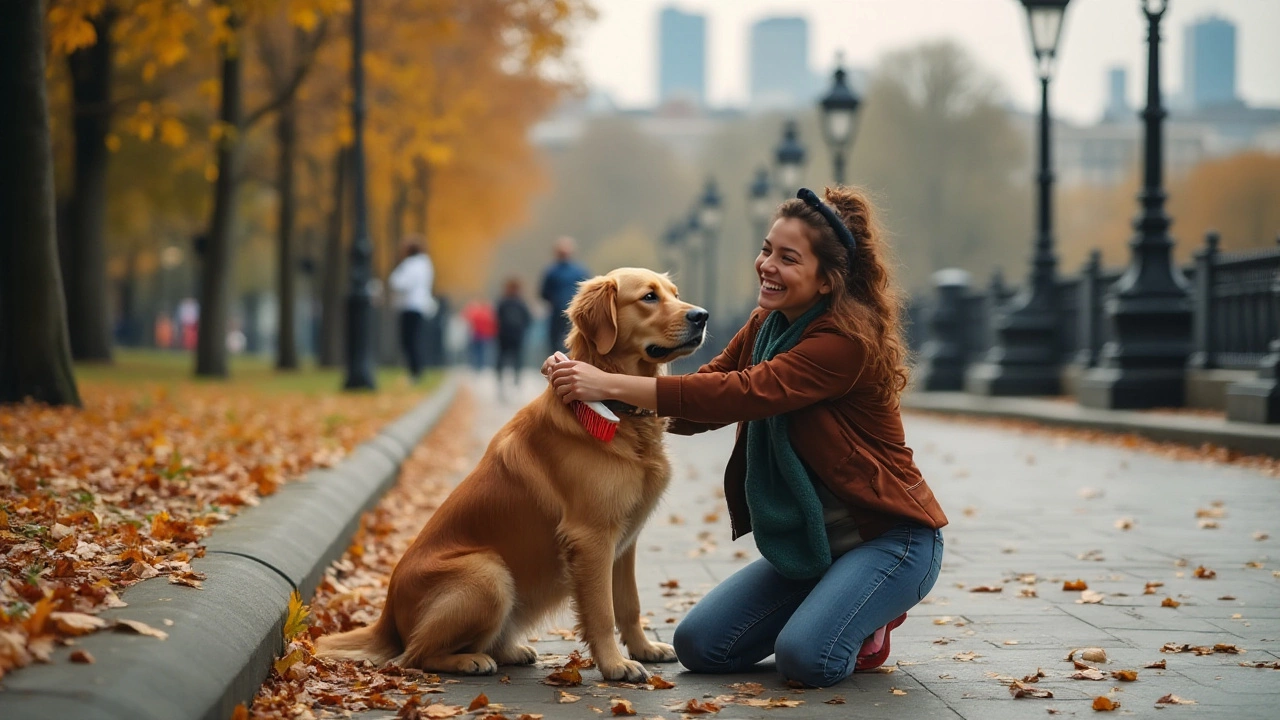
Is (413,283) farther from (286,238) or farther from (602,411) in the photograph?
(602,411)

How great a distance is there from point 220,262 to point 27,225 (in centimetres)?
1078

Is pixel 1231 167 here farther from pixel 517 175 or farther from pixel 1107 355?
pixel 1107 355

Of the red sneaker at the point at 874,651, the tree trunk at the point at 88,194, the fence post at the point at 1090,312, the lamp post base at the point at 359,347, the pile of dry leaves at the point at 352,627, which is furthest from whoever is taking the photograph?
the tree trunk at the point at 88,194

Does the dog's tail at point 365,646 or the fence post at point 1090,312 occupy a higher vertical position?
the fence post at point 1090,312

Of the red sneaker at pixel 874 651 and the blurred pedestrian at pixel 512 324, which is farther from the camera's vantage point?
the blurred pedestrian at pixel 512 324

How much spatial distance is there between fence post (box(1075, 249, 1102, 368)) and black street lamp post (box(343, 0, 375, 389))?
1004 centimetres

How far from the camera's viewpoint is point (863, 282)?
4.96 meters

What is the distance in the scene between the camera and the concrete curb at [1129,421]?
11.6m

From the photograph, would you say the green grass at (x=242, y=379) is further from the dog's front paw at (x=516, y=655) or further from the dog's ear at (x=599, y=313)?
the dog's ear at (x=599, y=313)

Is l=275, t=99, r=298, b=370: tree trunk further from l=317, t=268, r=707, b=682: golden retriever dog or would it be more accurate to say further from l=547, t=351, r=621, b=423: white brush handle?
l=547, t=351, r=621, b=423: white brush handle

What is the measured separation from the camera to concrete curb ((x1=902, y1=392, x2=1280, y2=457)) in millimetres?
11562

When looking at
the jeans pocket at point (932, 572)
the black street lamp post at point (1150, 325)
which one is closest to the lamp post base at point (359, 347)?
the black street lamp post at point (1150, 325)

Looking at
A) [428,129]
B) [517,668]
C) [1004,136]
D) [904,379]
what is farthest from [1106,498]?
[1004,136]

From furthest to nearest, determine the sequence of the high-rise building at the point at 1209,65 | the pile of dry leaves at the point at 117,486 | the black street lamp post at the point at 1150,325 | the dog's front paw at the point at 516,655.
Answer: the high-rise building at the point at 1209,65 → the black street lamp post at the point at 1150,325 → the dog's front paw at the point at 516,655 → the pile of dry leaves at the point at 117,486
